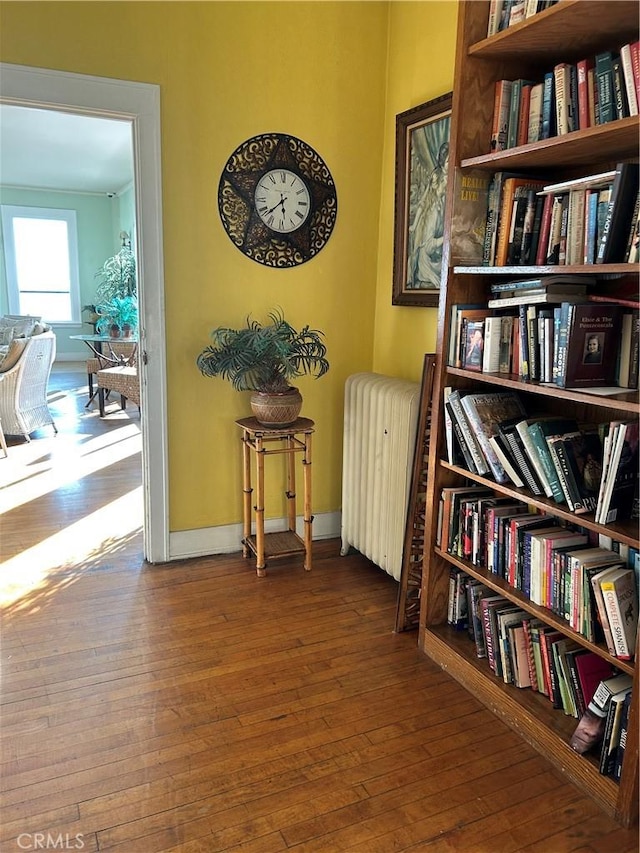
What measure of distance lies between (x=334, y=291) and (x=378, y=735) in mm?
2050

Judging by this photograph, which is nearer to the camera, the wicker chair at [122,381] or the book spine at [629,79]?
the book spine at [629,79]

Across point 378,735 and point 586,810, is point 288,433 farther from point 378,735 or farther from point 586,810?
point 586,810

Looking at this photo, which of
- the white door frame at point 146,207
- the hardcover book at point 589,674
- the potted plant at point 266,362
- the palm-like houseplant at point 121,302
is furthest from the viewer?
the palm-like houseplant at point 121,302

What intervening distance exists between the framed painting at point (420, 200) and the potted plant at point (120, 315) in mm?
4587

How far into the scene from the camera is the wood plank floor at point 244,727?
156 centimetres

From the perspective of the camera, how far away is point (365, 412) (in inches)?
113

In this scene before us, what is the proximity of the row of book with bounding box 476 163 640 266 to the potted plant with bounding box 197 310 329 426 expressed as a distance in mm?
997

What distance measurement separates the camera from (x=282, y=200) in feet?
9.66

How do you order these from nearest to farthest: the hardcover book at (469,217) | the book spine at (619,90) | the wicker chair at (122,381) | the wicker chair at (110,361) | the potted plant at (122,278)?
the book spine at (619,90) → the hardcover book at (469,217) → the wicker chair at (122,381) → the wicker chair at (110,361) → the potted plant at (122,278)

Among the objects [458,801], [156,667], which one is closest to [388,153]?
[156,667]

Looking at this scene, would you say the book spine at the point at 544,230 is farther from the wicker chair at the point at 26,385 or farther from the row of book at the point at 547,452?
the wicker chair at the point at 26,385

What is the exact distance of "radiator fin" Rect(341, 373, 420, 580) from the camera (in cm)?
261

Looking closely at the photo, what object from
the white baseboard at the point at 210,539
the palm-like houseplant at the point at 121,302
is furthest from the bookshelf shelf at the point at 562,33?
the palm-like houseplant at the point at 121,302
